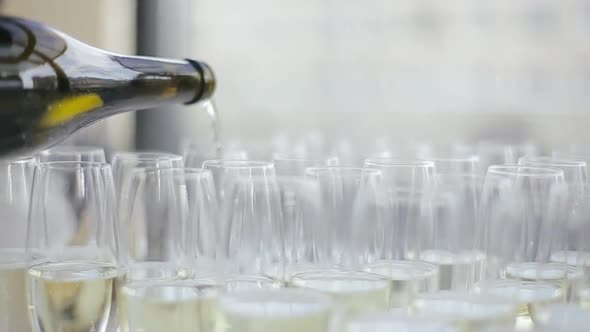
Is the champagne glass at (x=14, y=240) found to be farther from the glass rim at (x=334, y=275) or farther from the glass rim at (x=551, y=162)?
the glass rim at (x=551, y=162)

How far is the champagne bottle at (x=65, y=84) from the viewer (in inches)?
43.1

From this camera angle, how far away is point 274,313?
2.33ft

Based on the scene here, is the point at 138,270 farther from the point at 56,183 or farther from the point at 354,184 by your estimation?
the point at 354,184

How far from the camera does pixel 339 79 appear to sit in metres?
3.08

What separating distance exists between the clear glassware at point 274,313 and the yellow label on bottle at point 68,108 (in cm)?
52

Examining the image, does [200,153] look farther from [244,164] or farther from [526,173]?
[526,173]

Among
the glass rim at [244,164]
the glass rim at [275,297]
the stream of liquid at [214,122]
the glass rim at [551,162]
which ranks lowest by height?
the glass rim at [275,297]

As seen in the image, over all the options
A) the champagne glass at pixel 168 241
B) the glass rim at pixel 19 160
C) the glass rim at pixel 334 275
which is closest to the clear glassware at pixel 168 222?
the champagne glass at pixel 168 241

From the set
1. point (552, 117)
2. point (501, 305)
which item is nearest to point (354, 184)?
point (501, 305)

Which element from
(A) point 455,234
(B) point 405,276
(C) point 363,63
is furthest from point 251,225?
(C) point 363,63

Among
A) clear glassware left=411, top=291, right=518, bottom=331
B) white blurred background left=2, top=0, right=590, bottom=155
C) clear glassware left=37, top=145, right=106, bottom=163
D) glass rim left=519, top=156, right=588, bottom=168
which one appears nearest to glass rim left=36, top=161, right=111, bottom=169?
clear glassware left=37, top=145, right=106, bottom=163

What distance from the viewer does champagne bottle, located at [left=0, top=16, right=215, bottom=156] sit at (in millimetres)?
1094

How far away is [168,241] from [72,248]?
0.14 metres

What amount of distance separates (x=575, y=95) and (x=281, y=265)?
189 cm
